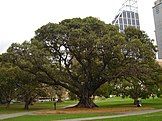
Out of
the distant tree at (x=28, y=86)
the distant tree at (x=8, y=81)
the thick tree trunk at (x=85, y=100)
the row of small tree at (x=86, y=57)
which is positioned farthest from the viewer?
the thick tree trunk at (x=85, y=100)

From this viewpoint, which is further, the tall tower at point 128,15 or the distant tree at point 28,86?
the tall tower at point 128,15

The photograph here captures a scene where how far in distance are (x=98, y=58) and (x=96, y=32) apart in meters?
3.34

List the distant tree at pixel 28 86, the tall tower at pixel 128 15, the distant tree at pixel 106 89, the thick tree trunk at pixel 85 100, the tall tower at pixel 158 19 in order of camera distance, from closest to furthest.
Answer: the distant tree at pixel 28 86 → the thick tree trunk at pixel 85 100 → the distant tree at pixel 106 89 → the tall tower at pixel 158 19 → the tall tower at pixel 128 15

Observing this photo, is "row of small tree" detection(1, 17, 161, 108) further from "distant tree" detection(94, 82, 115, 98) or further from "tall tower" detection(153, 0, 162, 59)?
"tall tower" detection(153, 0, 162, 59)

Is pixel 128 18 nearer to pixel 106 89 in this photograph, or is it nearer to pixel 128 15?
pixel 128 15

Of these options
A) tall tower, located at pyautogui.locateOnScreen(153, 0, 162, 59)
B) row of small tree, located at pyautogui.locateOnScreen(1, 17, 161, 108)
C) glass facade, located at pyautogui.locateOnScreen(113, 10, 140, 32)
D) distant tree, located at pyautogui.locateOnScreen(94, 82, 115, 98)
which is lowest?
distant tree, located at pyautogui.locateOnScreen(94, 82, 115, 98)

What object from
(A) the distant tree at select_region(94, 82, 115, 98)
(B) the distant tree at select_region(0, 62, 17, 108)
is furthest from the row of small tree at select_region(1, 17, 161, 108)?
(A) the distant tree at select_region(94, 82, 115, 98)

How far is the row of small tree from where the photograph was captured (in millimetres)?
41094

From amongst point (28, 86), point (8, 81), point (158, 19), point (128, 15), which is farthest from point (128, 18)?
point (8, 81)

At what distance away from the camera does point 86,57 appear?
4428cm

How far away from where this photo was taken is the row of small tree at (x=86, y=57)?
41.1 metres

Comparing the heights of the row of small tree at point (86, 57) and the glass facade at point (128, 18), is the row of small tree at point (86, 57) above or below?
below

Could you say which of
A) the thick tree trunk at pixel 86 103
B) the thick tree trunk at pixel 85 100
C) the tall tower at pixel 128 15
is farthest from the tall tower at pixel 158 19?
the tall tower at pixel 128 15

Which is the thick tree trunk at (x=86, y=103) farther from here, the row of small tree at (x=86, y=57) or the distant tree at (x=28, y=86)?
the distant tree at (x=28, y=86)
